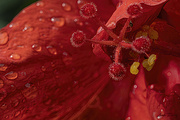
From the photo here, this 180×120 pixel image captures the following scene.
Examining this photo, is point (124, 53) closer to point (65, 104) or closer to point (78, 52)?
point (78, 52)

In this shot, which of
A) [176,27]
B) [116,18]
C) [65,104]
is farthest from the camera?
[65,104]

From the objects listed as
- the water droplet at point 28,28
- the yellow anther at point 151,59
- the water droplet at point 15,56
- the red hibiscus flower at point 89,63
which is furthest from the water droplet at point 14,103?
the yellow anther at point 151,59

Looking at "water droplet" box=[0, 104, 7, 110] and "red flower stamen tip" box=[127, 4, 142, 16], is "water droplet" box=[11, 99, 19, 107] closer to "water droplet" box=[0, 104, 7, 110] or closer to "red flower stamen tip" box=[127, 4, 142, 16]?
"water droplet" box=[0, 104, 7, 110]

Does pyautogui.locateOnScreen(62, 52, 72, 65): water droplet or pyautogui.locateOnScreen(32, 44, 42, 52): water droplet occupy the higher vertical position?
pyautogui.locateOnScreen(32, 44, 42, 52): water droplet

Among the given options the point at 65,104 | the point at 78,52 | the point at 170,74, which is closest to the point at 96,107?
the point at 65,104

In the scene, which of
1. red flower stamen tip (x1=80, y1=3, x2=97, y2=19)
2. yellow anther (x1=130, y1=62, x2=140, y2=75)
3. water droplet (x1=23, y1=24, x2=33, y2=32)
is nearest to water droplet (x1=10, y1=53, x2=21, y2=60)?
water droplet (x1=23, y1=24, x2=33, y2=32)

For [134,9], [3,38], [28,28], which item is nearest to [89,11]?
[134,9]
